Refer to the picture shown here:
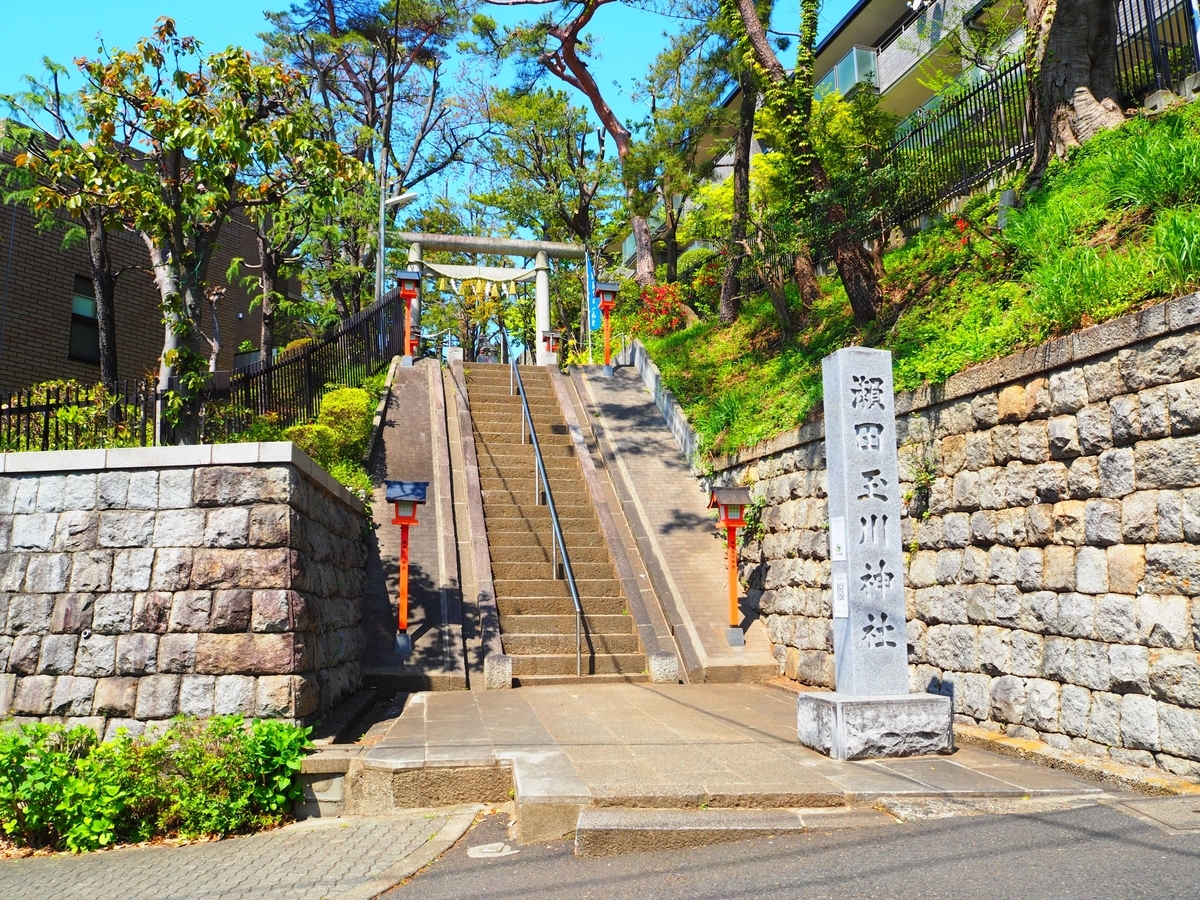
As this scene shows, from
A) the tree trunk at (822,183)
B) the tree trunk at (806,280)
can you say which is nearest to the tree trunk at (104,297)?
the tree trunk at (822,183)

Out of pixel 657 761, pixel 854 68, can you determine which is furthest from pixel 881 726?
pixel 854 68

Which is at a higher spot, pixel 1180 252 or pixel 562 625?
pixel 1180 252

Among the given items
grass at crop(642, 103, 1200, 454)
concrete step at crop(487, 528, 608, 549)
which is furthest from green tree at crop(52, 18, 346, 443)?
grass at crop(642, 103, 1200, 454)

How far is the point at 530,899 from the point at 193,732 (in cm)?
310

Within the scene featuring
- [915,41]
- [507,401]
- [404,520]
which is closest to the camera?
[404,520]

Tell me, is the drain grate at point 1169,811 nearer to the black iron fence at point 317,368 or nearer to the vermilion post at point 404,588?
the vermilion post at point 404,588

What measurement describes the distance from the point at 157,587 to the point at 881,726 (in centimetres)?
A: 526

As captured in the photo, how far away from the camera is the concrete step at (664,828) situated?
14.4 ft

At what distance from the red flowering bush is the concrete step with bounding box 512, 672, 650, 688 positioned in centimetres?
1016

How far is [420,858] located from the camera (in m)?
4.53

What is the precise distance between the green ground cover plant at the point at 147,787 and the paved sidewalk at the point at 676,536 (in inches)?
186

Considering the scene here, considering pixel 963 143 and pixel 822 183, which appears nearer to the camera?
pixel 822 183

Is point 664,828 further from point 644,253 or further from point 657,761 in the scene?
point 644,253

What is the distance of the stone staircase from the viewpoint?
913 cm
